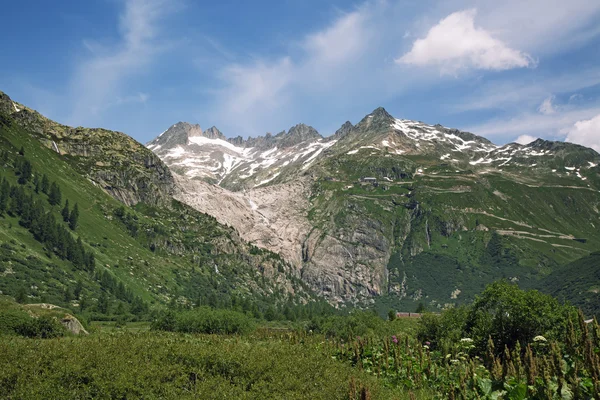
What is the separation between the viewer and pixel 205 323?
7375cm

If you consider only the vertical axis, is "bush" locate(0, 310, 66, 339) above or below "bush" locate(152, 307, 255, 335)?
above

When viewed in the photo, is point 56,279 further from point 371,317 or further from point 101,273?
point 371,317

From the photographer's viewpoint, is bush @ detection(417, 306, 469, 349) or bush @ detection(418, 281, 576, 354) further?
bush @ detection(417, 306, 469, 349)

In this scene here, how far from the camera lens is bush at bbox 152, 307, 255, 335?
72250 millimetres

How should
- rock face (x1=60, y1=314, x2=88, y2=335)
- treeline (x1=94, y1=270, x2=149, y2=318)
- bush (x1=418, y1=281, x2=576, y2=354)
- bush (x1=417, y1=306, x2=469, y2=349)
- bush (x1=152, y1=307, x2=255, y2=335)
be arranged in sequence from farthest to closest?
treeline (x1=94, y1=270, x2=149, y2=318), bush (x1=152, y1=307, x2=255, y2=335), bush (x1=417, y1=306, x2=469, y2=349), rock face (x1=60, y1=314, x2=88, y2=335), bush (x1=418, y1=281, x2=576, y2=354)

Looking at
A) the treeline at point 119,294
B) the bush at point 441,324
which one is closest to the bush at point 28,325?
the bush at point 441,324

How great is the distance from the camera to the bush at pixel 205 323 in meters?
72.2

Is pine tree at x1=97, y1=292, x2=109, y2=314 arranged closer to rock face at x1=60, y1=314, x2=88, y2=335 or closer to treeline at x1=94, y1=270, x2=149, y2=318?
treeline at x1=94, y1=270, x2=149, y2=318

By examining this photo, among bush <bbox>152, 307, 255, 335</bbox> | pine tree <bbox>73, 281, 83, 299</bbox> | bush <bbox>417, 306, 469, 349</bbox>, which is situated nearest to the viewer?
bush <bbox>417, 306, 469, 349</bbox>

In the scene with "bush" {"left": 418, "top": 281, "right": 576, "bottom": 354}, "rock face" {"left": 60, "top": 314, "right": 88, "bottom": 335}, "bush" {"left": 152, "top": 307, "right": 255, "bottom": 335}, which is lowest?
"bush" {"left": 152, "top": 307, "right": 255, "bottom": 335}

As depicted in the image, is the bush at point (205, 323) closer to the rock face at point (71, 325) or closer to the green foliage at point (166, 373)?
the rock face at point (71, 325)

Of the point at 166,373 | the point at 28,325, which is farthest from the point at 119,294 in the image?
the point at 166,373

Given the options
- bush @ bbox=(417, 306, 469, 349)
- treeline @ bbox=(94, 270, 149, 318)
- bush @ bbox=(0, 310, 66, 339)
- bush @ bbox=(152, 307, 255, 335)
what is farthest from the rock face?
treeline @ bbox=(94, 270, 149, 318)

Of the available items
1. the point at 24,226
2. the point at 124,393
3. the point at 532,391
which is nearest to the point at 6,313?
the point at 124,393
